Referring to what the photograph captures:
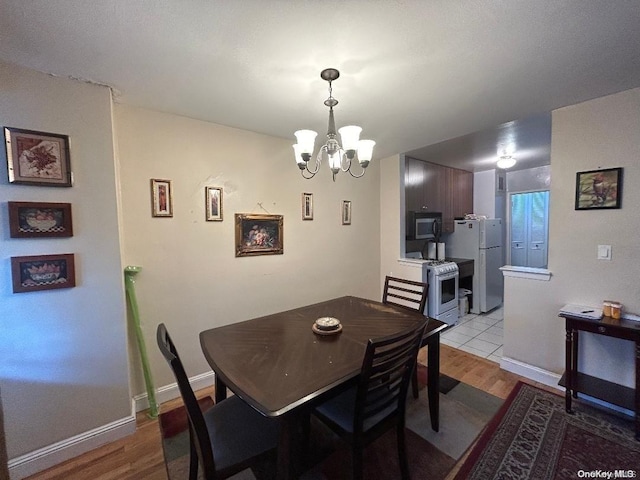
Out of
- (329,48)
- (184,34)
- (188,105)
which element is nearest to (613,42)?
(329,48)

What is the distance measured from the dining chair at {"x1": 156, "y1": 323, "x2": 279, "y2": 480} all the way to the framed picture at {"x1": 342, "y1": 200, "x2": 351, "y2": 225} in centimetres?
231

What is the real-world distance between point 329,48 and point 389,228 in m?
2.58

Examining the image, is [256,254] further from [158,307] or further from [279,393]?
[279,393]

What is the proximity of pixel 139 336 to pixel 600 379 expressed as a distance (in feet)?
11.4

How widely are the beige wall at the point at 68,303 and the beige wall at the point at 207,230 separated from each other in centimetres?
26

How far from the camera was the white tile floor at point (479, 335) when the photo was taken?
2928 mm

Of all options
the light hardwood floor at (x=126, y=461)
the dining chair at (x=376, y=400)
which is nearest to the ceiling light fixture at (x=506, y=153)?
the light hardwood floor at (x=126, y=461)

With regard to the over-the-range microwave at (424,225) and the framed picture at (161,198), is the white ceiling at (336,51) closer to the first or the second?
the framed picture at (161,198)

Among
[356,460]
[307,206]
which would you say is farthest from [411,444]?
[307,206]

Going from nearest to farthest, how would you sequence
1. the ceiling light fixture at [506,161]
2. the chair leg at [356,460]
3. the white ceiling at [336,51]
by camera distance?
the white ceiling at [336,51], the chair leg at [356,460], the ceiling light fixture at [506,161]

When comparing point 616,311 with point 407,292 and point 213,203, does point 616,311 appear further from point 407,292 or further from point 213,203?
point 213,203

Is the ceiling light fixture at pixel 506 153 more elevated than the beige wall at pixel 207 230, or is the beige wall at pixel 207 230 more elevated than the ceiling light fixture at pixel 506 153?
the ceiling light fixture at pixel 506 153

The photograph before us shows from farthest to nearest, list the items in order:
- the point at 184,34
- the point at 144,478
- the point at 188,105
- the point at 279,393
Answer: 1. the point at 188,105
2. the point at 144,478
3. the point at 184,34
4. the point at 279,393

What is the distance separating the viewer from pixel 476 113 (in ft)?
7.04
